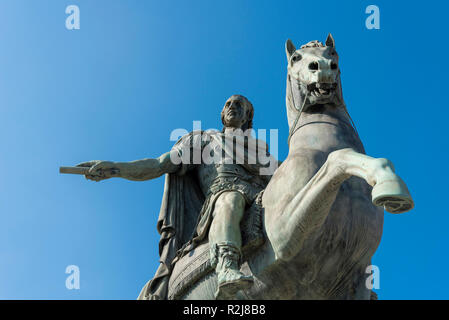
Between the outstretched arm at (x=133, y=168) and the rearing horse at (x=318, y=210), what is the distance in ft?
6.64

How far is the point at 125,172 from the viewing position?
10.5 m

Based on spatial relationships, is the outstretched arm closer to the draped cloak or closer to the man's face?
the draped cloak

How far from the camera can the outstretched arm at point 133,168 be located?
10.2 m

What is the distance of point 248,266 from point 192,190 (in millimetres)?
2335

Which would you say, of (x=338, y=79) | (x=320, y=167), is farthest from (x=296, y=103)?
(x=320, y=167)

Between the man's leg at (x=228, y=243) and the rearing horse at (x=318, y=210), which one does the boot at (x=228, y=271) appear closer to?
the man's leg at (x=228, y=243)

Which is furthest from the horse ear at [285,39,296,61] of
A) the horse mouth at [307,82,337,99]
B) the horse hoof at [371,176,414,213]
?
the horse hoof at [371,176,414,213]

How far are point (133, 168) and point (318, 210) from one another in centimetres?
351

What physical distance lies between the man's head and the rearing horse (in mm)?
1777

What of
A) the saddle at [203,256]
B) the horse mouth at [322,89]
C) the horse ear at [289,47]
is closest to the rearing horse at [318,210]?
the horse mouth at [322,89]

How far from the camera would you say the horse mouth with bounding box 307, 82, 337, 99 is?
9133mm

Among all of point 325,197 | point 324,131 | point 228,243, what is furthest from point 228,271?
point 324,131

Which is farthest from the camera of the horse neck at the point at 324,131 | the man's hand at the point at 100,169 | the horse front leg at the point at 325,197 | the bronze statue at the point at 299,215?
the man's hand at the point at 100,169

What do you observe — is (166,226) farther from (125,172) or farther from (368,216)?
(368,216)
